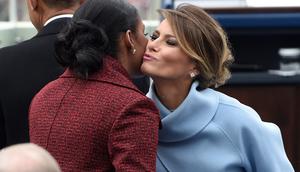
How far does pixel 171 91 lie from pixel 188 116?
0.32ft

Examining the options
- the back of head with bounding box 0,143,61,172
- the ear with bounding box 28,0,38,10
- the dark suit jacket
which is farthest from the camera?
the ear with bounding box 28,0,38,10

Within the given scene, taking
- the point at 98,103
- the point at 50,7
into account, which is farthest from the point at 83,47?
the point at 50,7

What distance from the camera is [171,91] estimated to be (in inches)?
99.1

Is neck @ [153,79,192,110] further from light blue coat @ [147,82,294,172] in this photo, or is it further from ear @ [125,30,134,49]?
ear @ [125,30,134,49]

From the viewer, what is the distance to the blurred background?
517 cm

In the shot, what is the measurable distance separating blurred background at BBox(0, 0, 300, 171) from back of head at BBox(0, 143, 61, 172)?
3132mm

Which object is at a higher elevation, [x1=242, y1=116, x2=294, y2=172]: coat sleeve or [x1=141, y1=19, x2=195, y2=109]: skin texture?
[x1=141, y1=19, x2=195, y2=109]: skin texture

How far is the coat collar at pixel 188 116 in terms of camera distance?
248 centimetres

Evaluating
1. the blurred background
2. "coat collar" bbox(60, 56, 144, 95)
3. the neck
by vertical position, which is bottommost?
the blurred background

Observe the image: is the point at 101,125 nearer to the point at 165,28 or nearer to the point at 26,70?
the point at 165,28

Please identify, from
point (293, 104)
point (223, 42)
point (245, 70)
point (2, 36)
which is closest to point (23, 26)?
point (2, 36)

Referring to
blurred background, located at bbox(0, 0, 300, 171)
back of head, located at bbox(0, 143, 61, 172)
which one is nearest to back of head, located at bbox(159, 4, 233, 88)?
back of head, located at bbox(0, 143, 61, 172)

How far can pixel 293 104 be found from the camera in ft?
16.9

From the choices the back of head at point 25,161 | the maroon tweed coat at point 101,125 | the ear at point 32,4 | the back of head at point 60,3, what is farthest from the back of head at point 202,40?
the back of head at point 25,161
